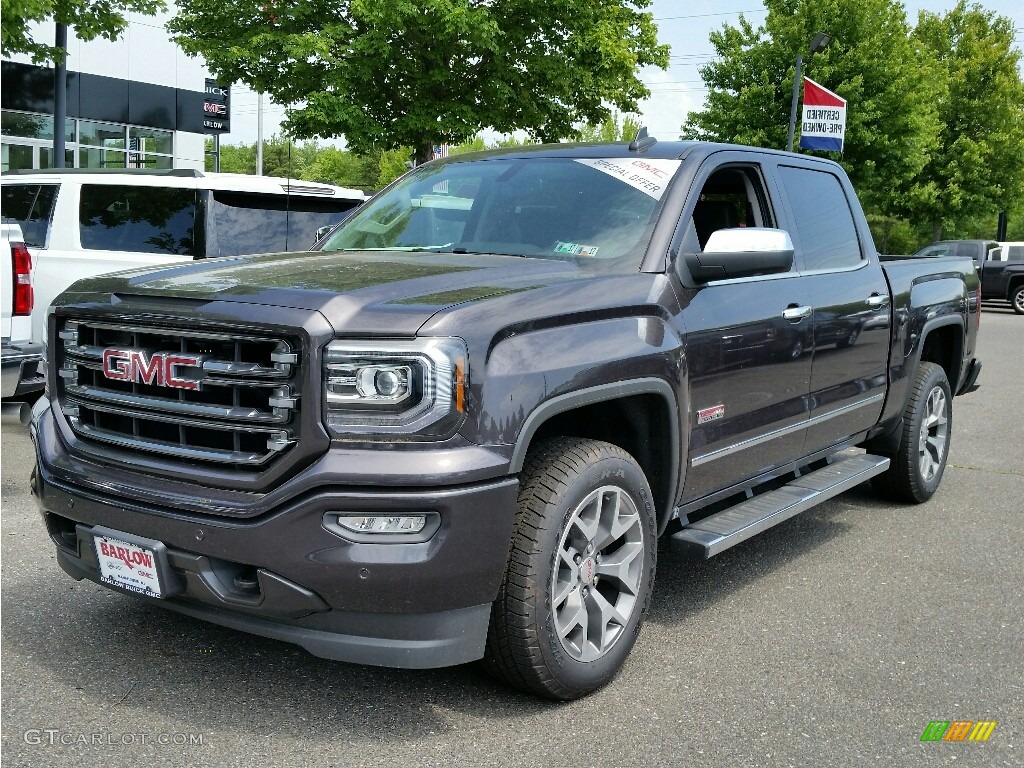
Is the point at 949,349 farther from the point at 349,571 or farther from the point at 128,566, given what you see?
the point at 128,566

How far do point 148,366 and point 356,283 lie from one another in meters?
0.68

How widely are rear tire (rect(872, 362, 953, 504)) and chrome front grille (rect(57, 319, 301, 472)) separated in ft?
14.0

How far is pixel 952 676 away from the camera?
12.8ft

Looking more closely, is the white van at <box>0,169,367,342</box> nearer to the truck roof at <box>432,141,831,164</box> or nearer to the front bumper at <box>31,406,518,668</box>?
the truck roof at <box>432,141,831,164</box>

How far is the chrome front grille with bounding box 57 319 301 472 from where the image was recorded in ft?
10.2

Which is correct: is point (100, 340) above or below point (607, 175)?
below

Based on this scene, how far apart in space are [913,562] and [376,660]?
10.6 feet

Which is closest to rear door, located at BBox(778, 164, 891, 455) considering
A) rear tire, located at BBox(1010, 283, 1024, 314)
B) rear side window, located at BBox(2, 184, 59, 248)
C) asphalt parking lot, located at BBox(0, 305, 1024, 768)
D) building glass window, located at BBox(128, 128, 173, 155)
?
asphalt parking lot, located at BBox(0, 305, 1024, 768)

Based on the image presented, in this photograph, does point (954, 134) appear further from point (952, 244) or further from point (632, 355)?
point (632, 355)

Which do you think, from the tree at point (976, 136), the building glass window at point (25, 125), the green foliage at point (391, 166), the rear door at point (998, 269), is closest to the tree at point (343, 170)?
the green foliage at point (391, 166)

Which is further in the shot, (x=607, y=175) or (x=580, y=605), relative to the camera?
(x=607, y=175)

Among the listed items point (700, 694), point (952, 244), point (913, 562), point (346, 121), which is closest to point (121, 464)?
point (700, 694)

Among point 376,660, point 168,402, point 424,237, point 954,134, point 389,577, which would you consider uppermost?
point 954,134

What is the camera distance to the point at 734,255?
401cm
